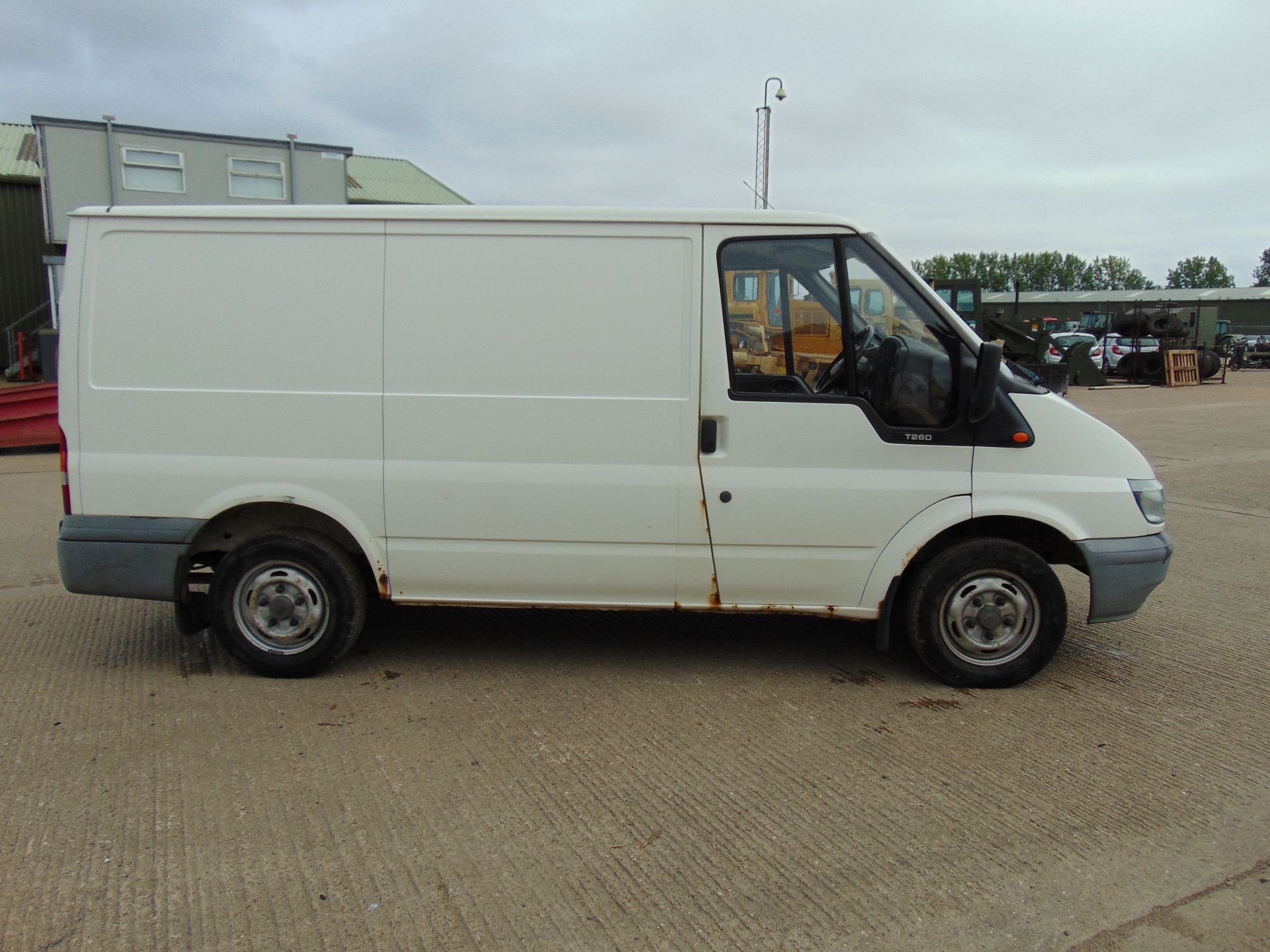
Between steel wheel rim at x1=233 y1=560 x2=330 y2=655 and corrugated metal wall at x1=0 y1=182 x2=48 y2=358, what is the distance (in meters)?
25.7

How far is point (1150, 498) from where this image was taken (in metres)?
4.30

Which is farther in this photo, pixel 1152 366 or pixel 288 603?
pixel 1152 366

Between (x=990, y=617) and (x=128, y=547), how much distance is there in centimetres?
390

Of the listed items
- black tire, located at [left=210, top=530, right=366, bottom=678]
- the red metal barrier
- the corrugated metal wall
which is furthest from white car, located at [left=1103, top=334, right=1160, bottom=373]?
the corrugated metal wall

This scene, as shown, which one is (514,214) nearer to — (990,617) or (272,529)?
(272,529)

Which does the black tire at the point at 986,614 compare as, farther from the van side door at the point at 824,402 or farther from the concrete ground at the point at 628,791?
the van side door at the point at 824,402

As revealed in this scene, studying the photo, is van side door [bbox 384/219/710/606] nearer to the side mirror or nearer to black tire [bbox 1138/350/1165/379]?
the side mirror

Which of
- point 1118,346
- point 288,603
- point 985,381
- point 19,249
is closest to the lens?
point 985,381

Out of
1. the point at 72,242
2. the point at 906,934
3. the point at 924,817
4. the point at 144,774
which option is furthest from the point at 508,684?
the point at 72,242

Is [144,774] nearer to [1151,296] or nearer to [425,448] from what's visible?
[425,448]

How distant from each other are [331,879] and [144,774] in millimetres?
1089

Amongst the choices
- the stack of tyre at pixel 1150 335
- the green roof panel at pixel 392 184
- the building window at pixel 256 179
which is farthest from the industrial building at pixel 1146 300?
the building window at pixel 256 179

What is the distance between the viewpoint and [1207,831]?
126 inches

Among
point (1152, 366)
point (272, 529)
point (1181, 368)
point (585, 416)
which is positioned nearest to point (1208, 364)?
point (1181, 368)
